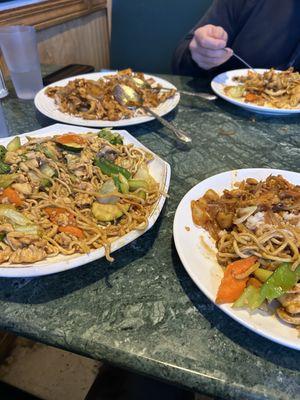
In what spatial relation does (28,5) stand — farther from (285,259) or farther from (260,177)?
(285,259)

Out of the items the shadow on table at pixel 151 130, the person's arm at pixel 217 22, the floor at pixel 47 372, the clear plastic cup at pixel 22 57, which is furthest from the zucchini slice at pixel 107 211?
the person's arm at pixel 217 22

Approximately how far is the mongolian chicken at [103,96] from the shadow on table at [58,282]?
0.79 meters

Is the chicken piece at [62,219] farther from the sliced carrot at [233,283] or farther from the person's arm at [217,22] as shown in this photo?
the person's arm at [217,22]

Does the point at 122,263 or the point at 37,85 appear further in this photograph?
the point at 37,85

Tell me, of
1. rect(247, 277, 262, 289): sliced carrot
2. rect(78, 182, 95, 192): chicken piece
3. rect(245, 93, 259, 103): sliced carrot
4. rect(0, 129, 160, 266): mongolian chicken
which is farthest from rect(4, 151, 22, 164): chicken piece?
rect(245, 93, 259, 103): sliced carrot

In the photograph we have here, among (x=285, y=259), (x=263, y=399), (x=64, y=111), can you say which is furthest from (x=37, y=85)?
(x=263, y=399)

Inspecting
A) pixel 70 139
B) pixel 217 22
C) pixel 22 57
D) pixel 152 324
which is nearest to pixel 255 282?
pixel 152 324

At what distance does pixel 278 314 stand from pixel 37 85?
175 centimetres

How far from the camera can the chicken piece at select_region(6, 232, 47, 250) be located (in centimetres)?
78

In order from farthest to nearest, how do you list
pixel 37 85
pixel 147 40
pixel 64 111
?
1. pixel 147 40
2. pixel 37 85
3. pixel 64 111

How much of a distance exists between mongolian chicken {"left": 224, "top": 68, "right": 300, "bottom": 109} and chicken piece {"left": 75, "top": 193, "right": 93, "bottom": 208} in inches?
43.2

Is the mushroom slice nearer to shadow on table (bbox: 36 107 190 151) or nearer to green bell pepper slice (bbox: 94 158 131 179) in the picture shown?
green bell pepper slice (bbox: 94 158 131 179)

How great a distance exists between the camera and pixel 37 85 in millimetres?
1877

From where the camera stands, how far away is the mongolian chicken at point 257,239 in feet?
2.28
